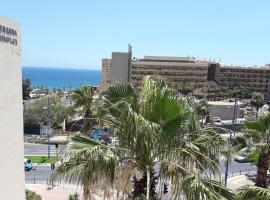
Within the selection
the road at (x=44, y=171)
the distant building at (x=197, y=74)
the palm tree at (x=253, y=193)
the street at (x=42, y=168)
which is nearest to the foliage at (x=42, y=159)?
the street at (x=42, y=168)

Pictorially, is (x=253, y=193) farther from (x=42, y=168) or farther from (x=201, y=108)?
(x=42, y=168)

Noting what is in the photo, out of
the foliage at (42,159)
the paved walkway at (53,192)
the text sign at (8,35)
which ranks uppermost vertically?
the text sign at (8,35)

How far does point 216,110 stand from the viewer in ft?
260

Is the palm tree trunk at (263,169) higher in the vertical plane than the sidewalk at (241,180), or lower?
higher

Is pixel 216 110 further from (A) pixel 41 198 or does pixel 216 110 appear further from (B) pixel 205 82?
(A) pixel 41 198

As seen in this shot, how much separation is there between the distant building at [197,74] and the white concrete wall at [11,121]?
94028 mm

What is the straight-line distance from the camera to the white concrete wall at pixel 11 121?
1059 cm

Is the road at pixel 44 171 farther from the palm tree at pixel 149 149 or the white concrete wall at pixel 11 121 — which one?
the palm tree at pixel 149 149

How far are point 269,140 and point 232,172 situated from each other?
2247 centimetres

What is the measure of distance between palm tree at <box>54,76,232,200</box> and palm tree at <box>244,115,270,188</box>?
22.5ft

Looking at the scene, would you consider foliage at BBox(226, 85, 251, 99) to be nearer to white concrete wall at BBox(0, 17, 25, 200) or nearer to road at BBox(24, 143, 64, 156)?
road at BBox(24, 143, 64, 156)

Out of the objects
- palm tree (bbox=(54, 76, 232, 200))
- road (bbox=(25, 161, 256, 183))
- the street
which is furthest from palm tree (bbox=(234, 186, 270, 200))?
road (bbox=(25, 161, 256, 183))


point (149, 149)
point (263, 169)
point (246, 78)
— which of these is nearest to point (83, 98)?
point (263, 169)

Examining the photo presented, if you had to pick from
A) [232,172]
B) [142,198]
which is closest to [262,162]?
[142,198]
